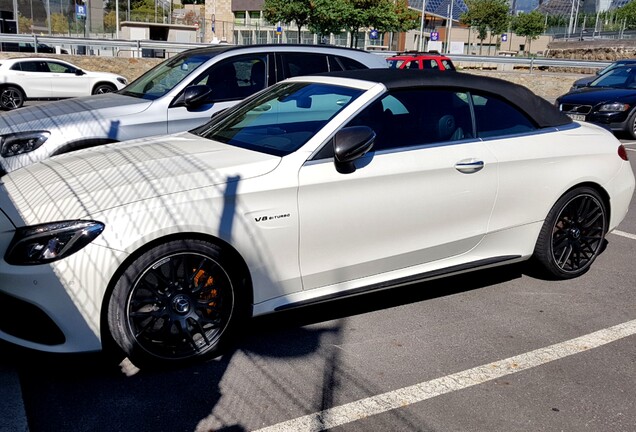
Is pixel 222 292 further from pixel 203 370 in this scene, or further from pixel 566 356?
pixel 566 356

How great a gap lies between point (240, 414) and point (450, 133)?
247 cm

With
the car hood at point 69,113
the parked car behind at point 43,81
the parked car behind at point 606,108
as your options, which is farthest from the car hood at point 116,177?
the parked car behind at point 43,81

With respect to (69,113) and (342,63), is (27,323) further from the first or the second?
(342,63)

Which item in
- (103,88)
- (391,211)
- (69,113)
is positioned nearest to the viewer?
(391,211)

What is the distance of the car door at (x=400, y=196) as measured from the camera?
13.5 feet

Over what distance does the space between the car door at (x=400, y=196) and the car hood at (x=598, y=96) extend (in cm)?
1029

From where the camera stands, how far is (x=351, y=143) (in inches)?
159

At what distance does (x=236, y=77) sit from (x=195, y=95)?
0.78 m

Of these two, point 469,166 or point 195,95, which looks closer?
point 469,166

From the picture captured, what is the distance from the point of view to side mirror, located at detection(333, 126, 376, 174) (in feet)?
13.3

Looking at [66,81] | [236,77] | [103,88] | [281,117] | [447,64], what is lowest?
[103,88]

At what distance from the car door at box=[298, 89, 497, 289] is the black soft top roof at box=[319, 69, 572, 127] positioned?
3.0 inches

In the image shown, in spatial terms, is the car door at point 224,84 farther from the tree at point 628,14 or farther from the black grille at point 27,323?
the tree at point 628,14

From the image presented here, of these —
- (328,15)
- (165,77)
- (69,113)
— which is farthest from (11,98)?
(328,15)
